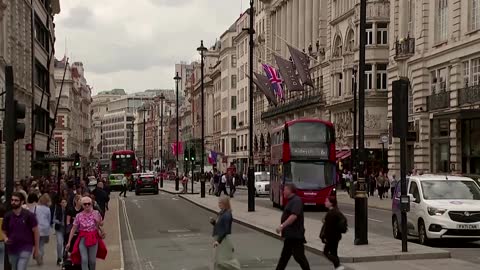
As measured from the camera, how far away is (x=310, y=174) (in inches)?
1394

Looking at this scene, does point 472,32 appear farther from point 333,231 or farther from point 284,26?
point 284,26

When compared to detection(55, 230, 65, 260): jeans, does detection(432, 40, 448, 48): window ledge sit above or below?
above

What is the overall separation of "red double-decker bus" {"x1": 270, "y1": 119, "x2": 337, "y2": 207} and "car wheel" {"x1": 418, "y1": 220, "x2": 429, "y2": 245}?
14690mm

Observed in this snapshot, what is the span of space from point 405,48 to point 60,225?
37.8 meters

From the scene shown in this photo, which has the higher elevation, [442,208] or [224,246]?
[442,208]

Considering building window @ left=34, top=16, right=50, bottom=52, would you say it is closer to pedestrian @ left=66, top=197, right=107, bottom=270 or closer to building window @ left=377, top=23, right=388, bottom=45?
building window @ left=377, top=23, right=388, bottom=45

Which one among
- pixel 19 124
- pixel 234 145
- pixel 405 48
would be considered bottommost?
pixel 19 124

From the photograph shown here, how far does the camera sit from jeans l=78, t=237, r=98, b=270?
12.7 metres

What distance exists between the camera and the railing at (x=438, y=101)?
45181mm

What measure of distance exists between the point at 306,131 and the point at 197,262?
723 inches

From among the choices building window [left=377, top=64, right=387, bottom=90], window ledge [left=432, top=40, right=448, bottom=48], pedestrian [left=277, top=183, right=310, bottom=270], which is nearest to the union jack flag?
building window [left=377, top=64, right=387, bottom=90]

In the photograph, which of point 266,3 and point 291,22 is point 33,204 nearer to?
point 291,22

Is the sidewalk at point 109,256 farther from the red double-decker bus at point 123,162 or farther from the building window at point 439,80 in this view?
the red double-decker bus at point 123,162

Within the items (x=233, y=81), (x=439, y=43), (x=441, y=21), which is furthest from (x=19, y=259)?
(x=233, y=81)
